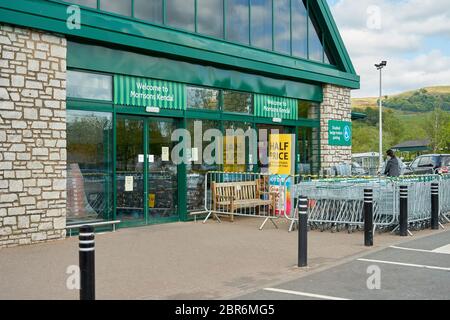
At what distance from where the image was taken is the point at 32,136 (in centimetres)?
1055

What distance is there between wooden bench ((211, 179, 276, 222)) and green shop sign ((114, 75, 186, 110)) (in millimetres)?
2303

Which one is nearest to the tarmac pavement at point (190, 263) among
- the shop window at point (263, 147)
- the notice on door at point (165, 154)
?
the notice on door at point (165, 154)

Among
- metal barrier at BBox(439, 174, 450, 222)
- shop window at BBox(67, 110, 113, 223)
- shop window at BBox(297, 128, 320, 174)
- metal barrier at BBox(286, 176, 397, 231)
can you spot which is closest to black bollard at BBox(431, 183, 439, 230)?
metal barrier at BBox(439, 174, 450, 222)

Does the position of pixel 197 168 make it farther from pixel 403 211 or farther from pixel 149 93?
pixel 403 211

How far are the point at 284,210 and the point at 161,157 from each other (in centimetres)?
323

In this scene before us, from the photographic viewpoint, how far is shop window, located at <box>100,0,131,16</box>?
12.0 m

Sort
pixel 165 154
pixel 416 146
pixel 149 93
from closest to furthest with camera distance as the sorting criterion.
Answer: pixel 149 93
pixel 165 154
pixel 416 146

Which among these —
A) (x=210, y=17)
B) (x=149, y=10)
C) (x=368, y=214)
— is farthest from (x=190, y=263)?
(x=210, y=17)

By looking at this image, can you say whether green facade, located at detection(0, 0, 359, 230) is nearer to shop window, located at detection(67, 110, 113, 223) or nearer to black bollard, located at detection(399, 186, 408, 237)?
shop window, located at detection(67, 110, 113, 223)

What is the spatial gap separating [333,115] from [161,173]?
24.9 ft

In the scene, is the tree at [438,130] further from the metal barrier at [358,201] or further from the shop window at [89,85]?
the shop window at [89,85]

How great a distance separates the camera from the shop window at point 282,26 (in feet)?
54.6

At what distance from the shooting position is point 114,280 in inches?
297

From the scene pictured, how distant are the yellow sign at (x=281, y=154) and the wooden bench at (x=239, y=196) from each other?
70cm
